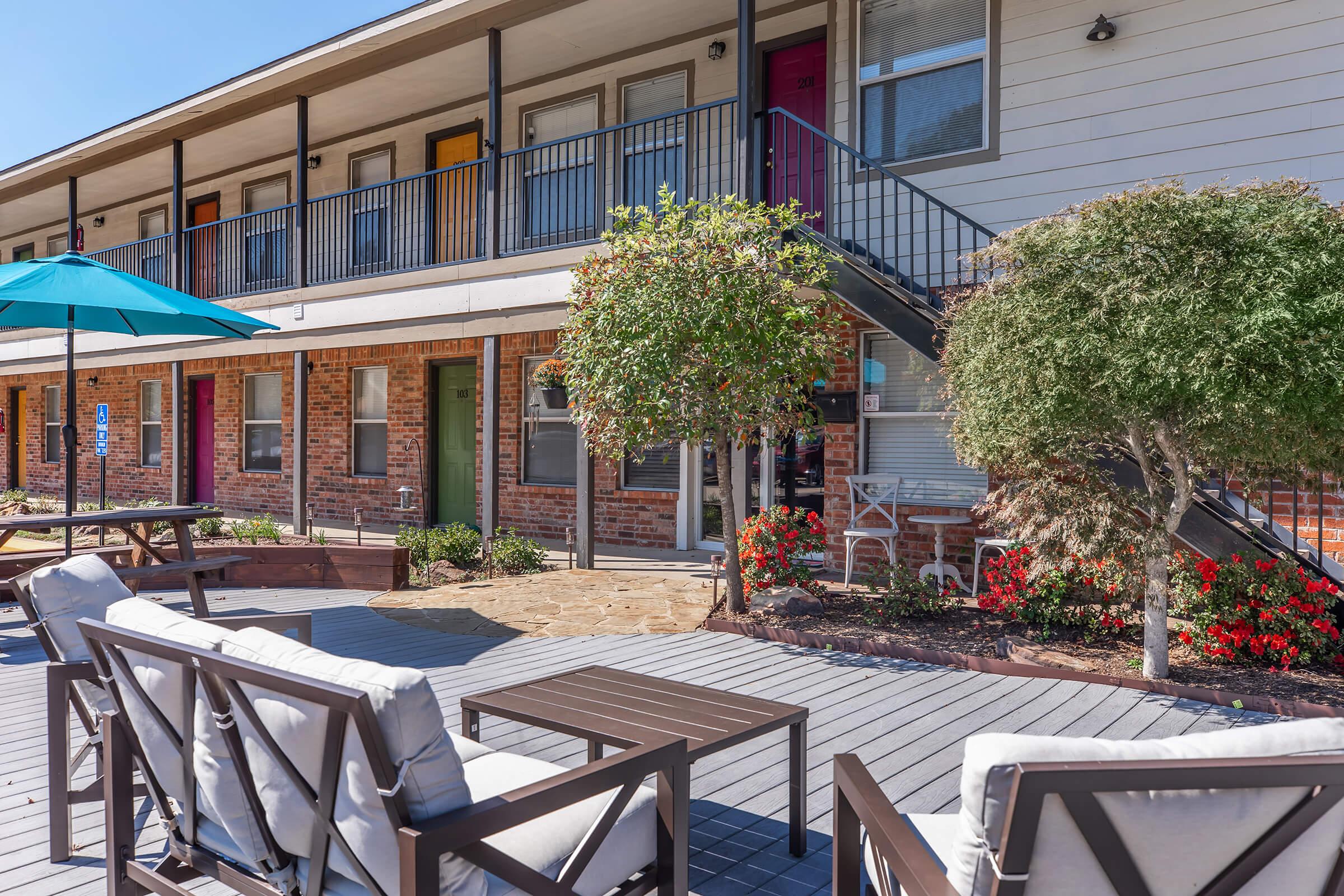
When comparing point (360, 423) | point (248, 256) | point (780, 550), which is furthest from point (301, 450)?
point (780, 550)

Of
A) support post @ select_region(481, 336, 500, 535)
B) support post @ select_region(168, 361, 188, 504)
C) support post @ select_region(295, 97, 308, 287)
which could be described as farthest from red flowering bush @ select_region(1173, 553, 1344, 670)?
support post @ select_region(168, 361, 188, 504)

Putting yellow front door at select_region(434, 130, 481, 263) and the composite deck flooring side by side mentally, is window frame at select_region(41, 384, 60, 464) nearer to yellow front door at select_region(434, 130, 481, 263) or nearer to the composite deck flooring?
yellow front door at select_region(434, 130, 481, 263)

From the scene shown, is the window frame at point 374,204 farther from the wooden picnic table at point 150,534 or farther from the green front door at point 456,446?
the wooden picnic table at point 150,534

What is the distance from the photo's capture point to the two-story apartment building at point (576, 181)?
6402 millimetres

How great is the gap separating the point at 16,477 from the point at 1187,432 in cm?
1988

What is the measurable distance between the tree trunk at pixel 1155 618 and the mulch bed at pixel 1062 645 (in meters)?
0.09

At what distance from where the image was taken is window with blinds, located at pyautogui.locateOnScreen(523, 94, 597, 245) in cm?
942

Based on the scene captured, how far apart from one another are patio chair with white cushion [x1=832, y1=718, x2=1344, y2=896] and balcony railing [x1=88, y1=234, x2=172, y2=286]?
13.4 m

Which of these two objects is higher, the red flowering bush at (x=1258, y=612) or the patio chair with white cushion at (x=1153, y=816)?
the patio chair with white cushion at (x=1153, y=816)

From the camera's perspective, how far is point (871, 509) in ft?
23.9

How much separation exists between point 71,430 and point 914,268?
22.0 feet

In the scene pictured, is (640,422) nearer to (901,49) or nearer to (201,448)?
(901,49)

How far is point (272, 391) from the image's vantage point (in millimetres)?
12891

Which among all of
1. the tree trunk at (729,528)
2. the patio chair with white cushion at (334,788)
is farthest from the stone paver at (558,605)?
the patio chair with white cushion at (334,788)
